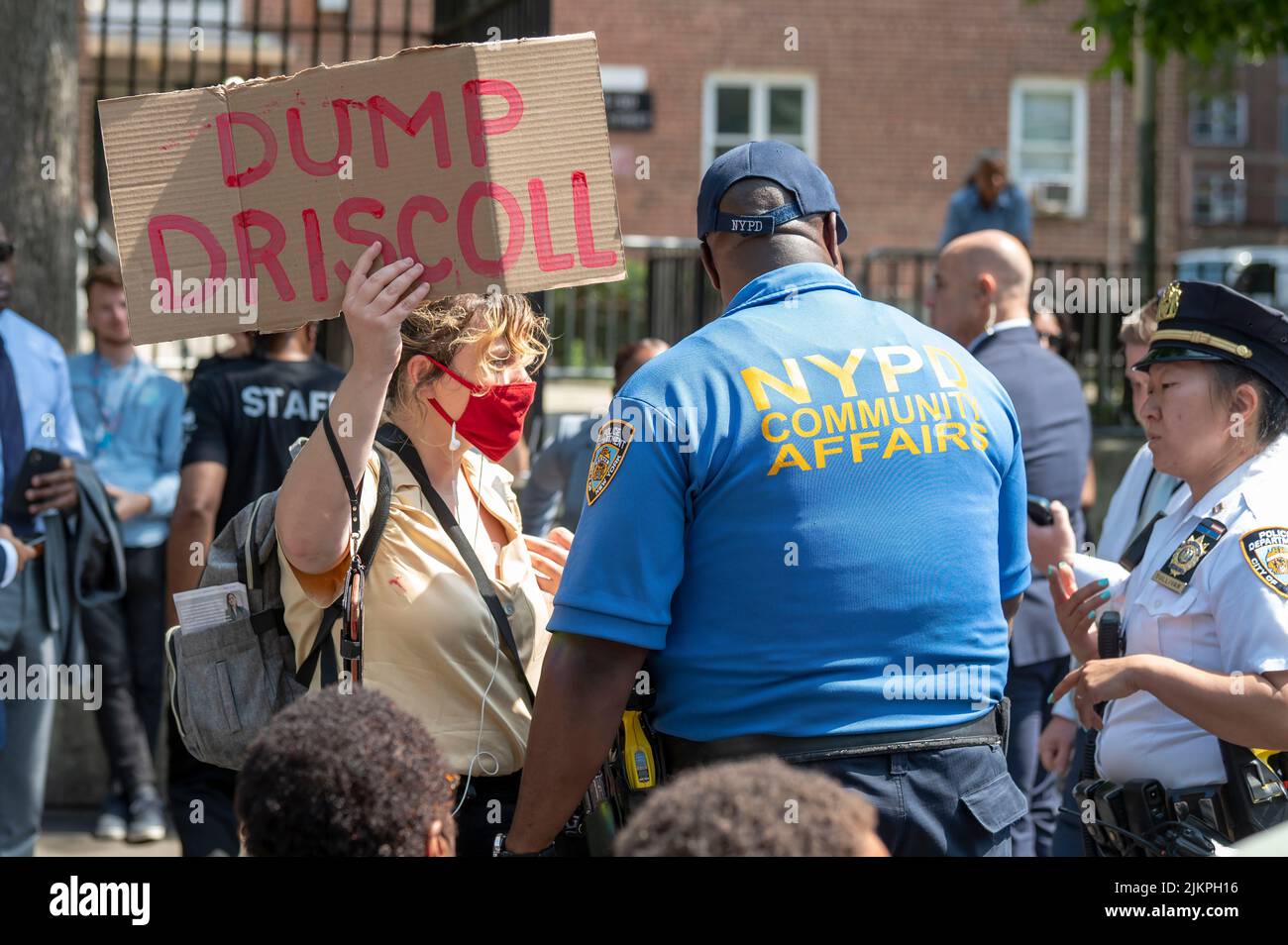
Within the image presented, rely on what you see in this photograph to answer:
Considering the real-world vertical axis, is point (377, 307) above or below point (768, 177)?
below

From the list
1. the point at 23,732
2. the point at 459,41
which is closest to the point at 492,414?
the point at 23,732

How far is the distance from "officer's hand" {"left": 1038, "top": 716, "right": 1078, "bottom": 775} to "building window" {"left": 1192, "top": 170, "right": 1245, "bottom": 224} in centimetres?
3135

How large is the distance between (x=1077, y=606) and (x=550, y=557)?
4.26 ft

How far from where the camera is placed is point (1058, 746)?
14.7 ft

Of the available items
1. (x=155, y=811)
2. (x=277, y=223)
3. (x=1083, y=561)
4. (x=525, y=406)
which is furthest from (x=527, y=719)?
Result: (x=155, y=811)

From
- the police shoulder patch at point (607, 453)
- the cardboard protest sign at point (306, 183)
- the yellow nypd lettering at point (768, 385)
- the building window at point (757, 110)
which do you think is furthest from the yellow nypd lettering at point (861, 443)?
the building window at point (757, 110)

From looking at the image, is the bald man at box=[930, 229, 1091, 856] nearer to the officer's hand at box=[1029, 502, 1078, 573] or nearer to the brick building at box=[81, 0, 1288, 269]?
the officer's hand at box=[1029, 502, 1078, 573]

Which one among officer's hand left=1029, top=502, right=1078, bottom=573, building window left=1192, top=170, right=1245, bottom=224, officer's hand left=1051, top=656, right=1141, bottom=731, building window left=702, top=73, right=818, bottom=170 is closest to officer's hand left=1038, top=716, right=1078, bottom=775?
officer's hand left=1029, top=502, right=1078, bottom=573

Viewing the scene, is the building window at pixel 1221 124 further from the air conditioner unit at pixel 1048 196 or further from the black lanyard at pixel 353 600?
the black lanyard at pixel 353 600

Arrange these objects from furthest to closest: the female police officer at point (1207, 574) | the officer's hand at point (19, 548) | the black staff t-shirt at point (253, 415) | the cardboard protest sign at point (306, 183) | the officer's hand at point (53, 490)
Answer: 1. the black staff t-shirt at point (253, 415)
2. the officer's hand at point (53, 490)
3. the officer's hand at point (19, 548)
4. the female police officer at point (1207, 574)
5. the cardboard protest sign at point (306, 183)

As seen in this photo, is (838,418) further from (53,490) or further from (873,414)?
(53,490)

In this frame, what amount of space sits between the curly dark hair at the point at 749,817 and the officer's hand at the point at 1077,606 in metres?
1.93

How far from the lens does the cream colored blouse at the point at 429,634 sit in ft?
9.61

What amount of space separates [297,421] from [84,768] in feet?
8.19
